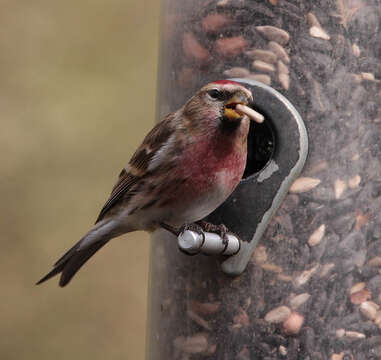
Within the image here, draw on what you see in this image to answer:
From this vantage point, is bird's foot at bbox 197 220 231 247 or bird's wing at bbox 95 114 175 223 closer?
bird's foot at bbox 197 220 231 247

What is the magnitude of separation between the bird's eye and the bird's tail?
0.76 m

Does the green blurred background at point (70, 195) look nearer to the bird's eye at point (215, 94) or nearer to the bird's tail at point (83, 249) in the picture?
the bird's tail at point (83, 249)

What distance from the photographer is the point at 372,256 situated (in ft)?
15.3

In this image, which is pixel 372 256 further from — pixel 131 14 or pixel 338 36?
pixel 131 14

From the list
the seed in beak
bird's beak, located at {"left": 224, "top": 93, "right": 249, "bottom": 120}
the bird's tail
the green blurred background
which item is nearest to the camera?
the seed in beak

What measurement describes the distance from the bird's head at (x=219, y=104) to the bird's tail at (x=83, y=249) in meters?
0.66

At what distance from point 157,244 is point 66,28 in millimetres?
5151

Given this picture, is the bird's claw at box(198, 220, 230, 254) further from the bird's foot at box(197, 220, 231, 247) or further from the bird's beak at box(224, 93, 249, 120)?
the bird's beak at box(224, 93, 249, 120)

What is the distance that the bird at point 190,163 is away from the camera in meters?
4.60

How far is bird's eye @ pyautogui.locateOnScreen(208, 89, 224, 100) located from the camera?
4555 millimetres

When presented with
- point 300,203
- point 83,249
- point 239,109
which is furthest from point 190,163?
point 83,249

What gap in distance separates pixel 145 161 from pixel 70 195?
14.3ft

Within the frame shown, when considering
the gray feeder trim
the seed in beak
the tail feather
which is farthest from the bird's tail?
the seed in beak

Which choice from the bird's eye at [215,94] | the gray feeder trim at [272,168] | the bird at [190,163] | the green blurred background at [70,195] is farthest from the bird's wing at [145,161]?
the green blurred background at [70,195]
